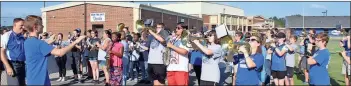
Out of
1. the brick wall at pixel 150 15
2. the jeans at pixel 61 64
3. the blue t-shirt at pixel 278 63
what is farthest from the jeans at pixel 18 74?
the brick wall at pixel 150 15

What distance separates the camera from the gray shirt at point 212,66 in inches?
267

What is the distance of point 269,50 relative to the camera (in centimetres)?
880

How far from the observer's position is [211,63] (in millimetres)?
6980

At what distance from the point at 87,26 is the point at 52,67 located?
21.9 meters

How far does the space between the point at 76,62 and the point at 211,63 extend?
19.9ft

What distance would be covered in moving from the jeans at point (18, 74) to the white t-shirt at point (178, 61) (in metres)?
2.58

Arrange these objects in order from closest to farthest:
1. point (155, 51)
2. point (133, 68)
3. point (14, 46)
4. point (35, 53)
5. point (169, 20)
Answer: point (35, 53) < point (14, 46) < point (155, 51) < point (133, 68) < point (169, 20)

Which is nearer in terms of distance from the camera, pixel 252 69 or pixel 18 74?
pixel 252 69

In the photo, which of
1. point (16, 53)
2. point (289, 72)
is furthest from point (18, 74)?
point (289, 72)

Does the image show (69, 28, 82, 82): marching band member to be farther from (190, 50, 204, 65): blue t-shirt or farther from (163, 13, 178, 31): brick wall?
(163, 13, 178, 31): brick wall

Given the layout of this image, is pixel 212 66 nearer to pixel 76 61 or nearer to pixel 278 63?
pixel 278 63

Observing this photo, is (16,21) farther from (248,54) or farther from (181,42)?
(248,54)

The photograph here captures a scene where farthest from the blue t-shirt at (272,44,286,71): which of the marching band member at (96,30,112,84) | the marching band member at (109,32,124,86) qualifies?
the marching band member at (96,30,112,84)

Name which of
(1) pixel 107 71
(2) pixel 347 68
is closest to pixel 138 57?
(1) pixel 107 71
